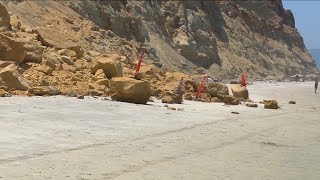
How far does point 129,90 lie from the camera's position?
556 inches

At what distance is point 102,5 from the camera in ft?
129

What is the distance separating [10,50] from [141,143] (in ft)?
29.6

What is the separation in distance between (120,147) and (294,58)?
90.4 metres

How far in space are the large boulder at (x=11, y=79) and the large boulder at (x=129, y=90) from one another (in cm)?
255

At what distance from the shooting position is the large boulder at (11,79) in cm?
1334

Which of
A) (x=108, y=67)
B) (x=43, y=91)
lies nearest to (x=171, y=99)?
(x=108, y=67)

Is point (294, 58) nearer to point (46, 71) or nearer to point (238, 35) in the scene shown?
point (238, 35)

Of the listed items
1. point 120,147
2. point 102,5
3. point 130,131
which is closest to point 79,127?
point 130,131

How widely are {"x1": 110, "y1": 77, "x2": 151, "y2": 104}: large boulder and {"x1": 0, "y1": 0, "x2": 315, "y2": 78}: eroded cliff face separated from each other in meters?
12.9

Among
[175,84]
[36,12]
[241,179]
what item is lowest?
[241,179]

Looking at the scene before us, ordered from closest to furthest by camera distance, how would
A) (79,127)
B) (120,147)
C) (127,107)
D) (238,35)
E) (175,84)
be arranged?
(120,147), (79,127), (127,107), (175,84), (238,35)

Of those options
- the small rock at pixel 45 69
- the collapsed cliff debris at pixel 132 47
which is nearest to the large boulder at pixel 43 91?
the collapsed cliff debris at pixel 132 47

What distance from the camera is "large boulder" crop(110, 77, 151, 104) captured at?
14133 mm

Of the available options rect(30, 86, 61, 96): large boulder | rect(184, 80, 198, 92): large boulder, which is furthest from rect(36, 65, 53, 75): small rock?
rect(184, 80, 198, 92): large boulder
